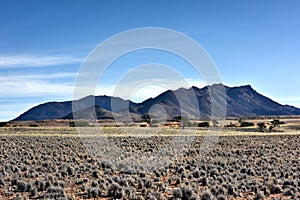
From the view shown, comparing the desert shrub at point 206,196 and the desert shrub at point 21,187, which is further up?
the desert shrub at point 21,187

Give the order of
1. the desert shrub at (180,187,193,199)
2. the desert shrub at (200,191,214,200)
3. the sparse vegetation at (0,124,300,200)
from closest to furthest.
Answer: the desert shrub at (200,191,214,200), the desert shrub at (180,187,193,199), the sparse vegetation at (0,124,300,200)

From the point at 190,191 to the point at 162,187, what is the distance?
191 cm

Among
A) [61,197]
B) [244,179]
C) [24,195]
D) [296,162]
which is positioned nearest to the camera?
[61,197]

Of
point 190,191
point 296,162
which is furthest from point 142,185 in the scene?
point 296,162

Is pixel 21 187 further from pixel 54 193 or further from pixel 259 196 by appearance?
pixel 259 196

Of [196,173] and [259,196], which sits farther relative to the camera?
[196,173]

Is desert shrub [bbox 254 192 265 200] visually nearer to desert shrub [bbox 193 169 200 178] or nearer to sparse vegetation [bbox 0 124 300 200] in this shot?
sparse vegetation [bbox 0 124 300 200]

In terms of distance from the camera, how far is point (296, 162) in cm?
2703

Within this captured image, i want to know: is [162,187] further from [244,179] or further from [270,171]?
[270,171]

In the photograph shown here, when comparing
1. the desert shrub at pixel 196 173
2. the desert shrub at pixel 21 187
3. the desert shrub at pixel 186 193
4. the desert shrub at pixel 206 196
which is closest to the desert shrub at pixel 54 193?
the desert shrub at pixel 21 187

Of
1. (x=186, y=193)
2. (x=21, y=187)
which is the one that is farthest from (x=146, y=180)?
A: (x=21, y=187)

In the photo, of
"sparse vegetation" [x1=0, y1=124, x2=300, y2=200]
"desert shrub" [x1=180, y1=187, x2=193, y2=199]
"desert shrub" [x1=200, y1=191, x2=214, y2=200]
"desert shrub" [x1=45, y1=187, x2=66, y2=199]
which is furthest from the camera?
"sparse vegetation" [x1=0, y1=124, x2=300, y2=200]

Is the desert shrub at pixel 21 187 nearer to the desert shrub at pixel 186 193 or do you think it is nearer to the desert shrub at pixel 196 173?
the desert shrub at pixel 186 193

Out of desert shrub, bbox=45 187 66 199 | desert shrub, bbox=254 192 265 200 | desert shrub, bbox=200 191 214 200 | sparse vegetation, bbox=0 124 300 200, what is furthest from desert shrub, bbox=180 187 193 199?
desert shrub, bbox=45 187 66 199
